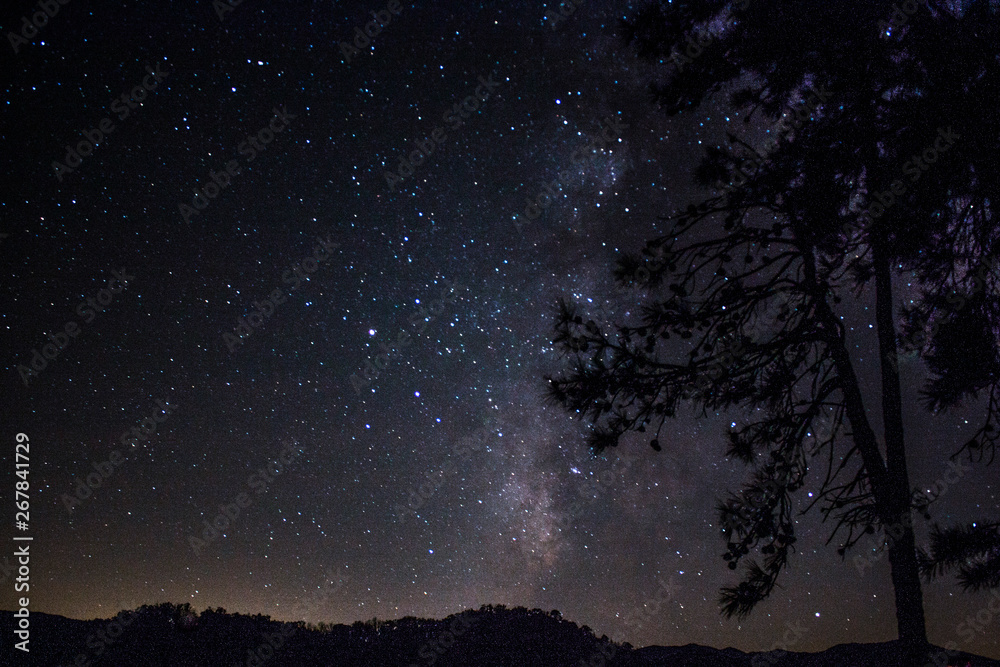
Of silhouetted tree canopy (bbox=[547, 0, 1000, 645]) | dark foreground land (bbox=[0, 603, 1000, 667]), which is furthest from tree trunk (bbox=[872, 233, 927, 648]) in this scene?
dark foreground land (bbox=[0, 603, 1000, 667])

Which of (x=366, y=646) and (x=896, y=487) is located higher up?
(x=896, y=487)

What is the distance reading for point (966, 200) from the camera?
17.4ft

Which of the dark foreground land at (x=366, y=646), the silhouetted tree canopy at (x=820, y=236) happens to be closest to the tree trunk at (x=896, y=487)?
the silhouetted tree canopy at (x=820, y=236)

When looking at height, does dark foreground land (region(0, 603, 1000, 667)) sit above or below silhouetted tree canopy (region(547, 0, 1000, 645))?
below

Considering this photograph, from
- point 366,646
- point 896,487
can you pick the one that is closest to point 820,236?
point 896,487

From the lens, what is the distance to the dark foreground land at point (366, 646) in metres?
7.06

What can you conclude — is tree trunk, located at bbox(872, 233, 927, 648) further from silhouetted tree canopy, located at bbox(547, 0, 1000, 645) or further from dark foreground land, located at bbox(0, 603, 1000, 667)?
dark foreground land, located at bbox(0, 603, 1000, 667)

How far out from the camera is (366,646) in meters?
7.51

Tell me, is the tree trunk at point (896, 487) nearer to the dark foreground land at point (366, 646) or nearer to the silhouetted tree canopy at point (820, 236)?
the silhouetted tree canopy at point (820, 236)

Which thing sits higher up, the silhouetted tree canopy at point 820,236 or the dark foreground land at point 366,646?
the silhouetted tree canopy at point 820,236

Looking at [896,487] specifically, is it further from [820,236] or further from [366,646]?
[366,646]

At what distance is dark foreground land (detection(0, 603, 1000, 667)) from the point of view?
7.06 meters

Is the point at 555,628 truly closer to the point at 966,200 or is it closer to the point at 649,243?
the point at 649,243

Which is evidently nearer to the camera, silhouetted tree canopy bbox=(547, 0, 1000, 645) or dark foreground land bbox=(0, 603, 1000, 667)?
silhouetted tree canopy bbox=(547, 0, 1000, 645)
